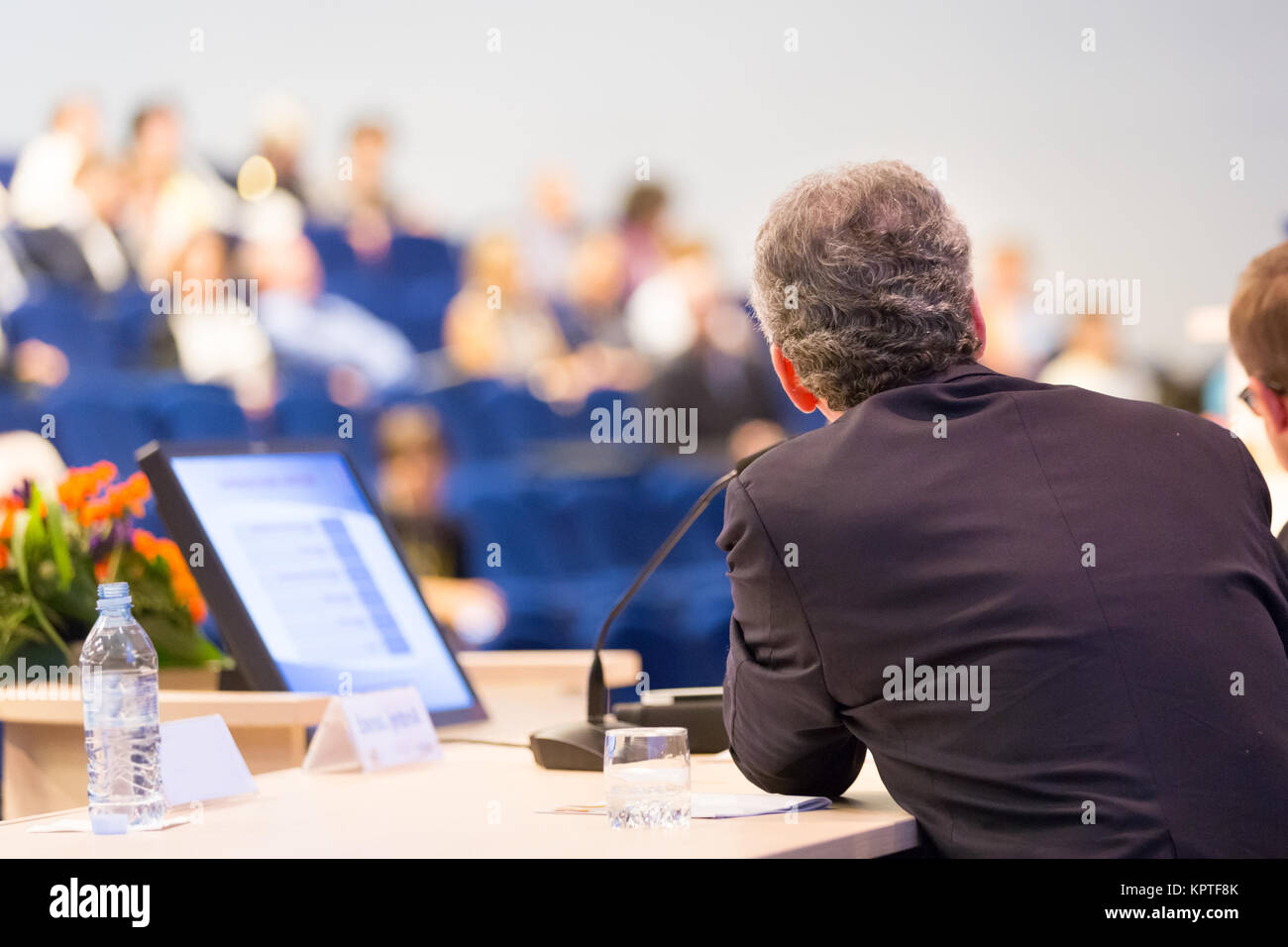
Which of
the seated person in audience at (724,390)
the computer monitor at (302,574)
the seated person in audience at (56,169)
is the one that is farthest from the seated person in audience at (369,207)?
Answer: the computer monitor at (302,574)

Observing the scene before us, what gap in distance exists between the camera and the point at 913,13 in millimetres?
4672

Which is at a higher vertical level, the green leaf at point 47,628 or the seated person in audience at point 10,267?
the seated person in audience at point 10,267

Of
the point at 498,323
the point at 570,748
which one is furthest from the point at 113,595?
the point at 498,323

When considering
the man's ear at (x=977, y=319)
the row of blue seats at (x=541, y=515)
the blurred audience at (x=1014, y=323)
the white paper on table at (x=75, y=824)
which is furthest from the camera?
the blurred audience at (x=1014, y=323)

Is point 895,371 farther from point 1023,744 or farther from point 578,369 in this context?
point 578,369

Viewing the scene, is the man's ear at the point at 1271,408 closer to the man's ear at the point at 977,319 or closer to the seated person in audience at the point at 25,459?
the man's ear at the point at 977,319

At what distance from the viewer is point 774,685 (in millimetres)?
1237

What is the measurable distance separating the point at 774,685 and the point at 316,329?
3750 mm

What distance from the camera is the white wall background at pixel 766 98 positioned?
446 centimetres

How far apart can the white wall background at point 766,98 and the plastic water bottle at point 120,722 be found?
3.52m

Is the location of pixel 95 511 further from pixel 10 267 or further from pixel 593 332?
pixel 10 267

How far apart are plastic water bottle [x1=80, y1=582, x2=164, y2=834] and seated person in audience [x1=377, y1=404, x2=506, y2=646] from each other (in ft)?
9.16

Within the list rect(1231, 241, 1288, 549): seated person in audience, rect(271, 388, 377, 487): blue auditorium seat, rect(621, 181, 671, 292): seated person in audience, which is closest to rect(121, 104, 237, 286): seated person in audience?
rect(271, 388, 377, 487): blue auditorium seat

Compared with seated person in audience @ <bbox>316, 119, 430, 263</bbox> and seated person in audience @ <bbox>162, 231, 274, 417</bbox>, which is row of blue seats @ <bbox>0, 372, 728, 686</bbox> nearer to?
seated person in audience @ <bbox>162, 231, 274, 417</bbox>
